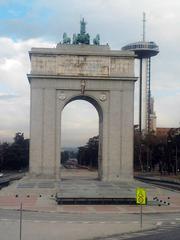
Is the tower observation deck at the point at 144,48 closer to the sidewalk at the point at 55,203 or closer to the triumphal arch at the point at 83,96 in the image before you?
the triumphal arch at the point at 83,96

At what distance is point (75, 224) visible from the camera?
36.5 m

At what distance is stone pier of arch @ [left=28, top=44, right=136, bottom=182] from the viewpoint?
76625 mm

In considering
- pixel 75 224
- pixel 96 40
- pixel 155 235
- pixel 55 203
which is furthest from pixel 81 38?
pixel 155 235

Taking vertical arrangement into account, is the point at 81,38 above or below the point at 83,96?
above

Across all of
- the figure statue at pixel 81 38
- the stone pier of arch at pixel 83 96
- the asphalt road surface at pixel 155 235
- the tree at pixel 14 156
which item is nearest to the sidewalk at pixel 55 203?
the stone pier of arch at pixel 83 96

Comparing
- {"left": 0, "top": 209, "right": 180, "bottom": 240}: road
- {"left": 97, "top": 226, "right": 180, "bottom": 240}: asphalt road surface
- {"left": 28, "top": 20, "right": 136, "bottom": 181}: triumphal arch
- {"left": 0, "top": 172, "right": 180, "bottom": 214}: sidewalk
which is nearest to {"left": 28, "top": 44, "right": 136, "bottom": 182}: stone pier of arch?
{"left": 28, "top": 20, "right": 136, "bottom": 181}: triumphal arch

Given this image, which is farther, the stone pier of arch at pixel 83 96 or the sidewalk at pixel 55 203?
the stone pier of arch at pixel 83 96

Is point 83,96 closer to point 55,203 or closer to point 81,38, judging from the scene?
point 81,38

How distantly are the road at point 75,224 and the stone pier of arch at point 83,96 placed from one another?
1315 inches

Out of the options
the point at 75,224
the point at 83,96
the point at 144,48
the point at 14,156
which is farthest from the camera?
the point at 144,48

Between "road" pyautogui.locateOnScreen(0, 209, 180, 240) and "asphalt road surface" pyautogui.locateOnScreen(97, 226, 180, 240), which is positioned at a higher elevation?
"asphalt road surface" pyautogui.locateOnScreen(97, 226, 180, 240)

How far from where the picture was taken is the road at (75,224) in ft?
101

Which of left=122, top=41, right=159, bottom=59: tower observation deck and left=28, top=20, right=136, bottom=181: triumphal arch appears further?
left=122, top=41, right=159, bottom=59: tower observation deck

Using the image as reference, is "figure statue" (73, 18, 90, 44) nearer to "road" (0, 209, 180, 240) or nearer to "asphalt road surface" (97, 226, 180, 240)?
"road" (0, 209, 180, 240)
